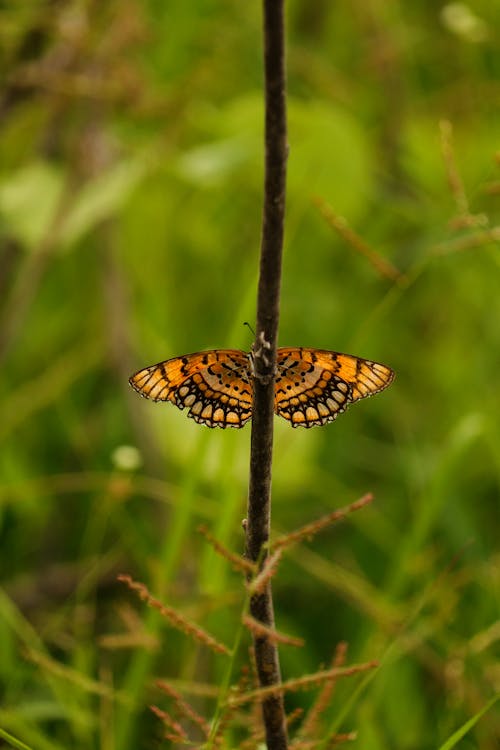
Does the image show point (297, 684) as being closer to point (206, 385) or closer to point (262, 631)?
point (262, 631)

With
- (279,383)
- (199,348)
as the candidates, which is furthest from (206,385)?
(199,348)

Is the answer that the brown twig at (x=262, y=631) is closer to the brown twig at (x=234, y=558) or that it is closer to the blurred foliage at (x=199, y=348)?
the brown twig at (x=234, y=558)

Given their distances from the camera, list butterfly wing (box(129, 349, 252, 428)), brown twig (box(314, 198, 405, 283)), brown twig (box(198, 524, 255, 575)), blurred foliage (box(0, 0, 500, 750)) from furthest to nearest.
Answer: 1. blurred foliage (box(0, 0, 500, 750))
2. brown twig (box(314, 198, 405, 283))
3. butterfly wing (box(129, 349, 252, 428))
4. brown twig (box(198, 524, 255, 575))

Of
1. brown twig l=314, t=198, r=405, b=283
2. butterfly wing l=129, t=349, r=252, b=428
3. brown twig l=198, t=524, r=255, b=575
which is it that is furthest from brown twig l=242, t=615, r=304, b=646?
brown twig l=314, t=198, r=405, b=283

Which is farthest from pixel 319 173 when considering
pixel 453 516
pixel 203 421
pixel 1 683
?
pixel 203 421

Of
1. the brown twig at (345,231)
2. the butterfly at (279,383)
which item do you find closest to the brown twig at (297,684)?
the butterfly at (279,383)

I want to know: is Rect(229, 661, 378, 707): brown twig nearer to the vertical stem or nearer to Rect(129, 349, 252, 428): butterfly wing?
the vertical stem
